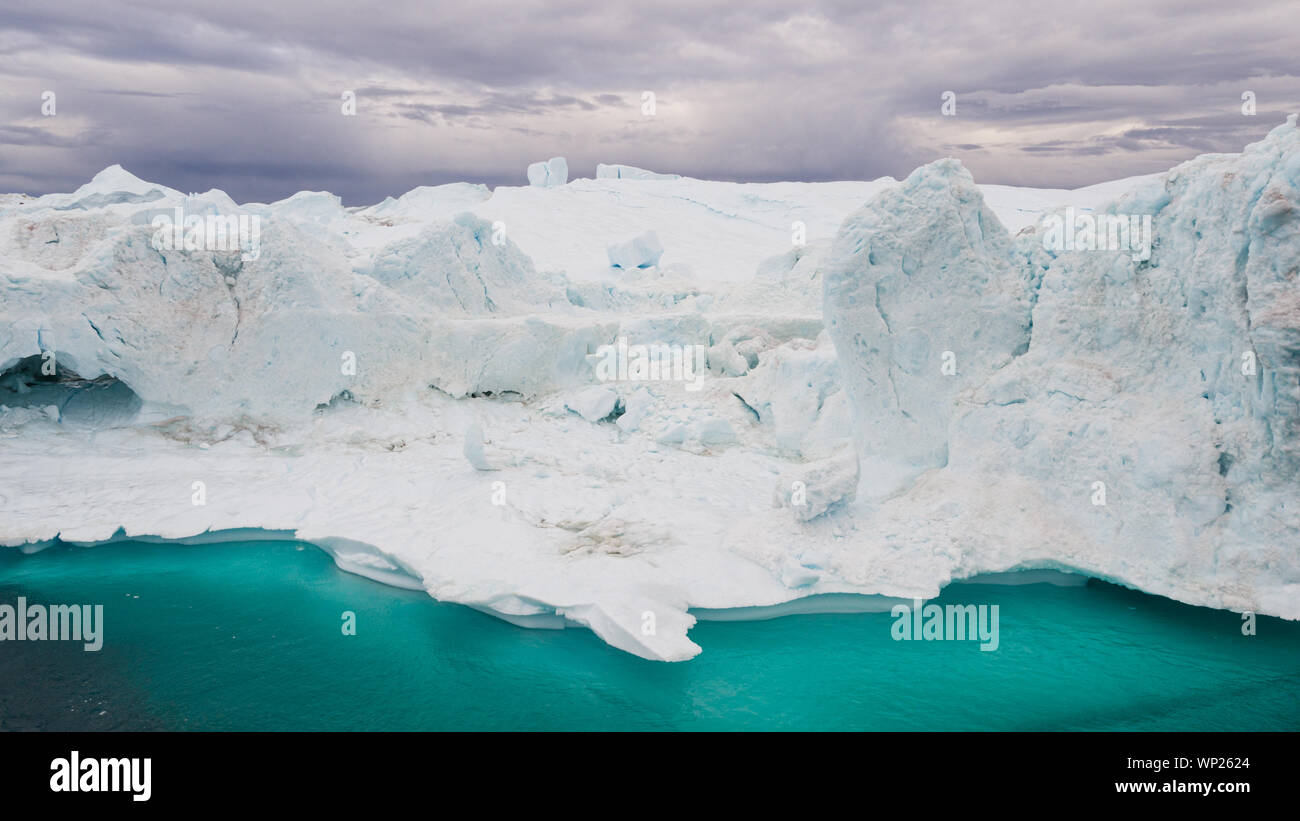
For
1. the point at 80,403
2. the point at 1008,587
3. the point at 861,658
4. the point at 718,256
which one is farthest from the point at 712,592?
the point at 718,256

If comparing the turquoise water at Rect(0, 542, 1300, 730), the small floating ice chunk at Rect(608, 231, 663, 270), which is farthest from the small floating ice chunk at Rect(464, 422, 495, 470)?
the small floating ice chunk at Rect(608, 231, 663, 270)

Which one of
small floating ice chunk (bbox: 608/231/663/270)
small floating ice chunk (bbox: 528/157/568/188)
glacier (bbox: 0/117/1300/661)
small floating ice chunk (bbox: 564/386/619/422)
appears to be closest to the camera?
glacier (bbox: 0/117/1300/661)

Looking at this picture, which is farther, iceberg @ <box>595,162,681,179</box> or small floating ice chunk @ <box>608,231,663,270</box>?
iceberg @ <box>595,162,681,179</box>

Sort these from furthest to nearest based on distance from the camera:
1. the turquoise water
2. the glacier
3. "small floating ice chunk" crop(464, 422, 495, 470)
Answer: "small floating ice chunk" crop(464, 422, 495, 470)
the glacier
the turquoise water

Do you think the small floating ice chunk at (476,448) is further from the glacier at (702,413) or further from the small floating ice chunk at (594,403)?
the small floating ice chunk at (594,403)

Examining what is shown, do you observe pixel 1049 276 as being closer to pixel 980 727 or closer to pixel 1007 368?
pixel 1007 368

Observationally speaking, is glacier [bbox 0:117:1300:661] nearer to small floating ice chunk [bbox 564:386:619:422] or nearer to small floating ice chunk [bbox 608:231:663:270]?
small floating ice chunk [bbox 564:386:619:422]

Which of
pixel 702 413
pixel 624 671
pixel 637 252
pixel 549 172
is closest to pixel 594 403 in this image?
pixel 702 413
